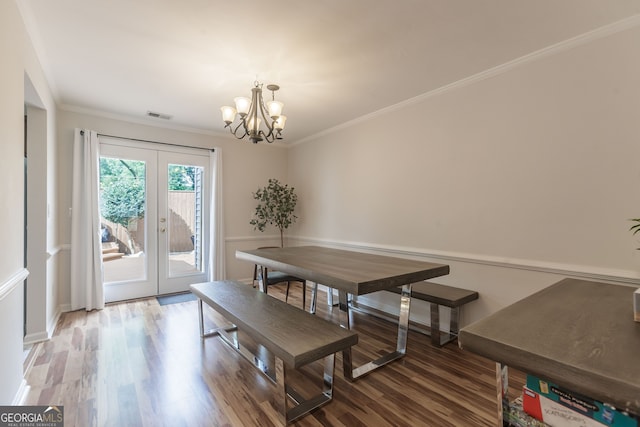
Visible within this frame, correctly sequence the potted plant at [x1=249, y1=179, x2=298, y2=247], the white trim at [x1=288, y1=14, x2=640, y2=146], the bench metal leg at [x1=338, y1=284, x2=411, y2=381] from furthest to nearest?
the potted plant at [x1=249, y1=179, x2=298, y2=247]
the bench metal leg at [x1=338, y1=284, x2=411, y2=381]
the white trim at [x1=288, y1=14, x2=640, y2=146]

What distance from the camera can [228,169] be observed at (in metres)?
4.79

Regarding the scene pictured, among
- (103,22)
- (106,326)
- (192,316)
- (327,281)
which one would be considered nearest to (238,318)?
(327,281)

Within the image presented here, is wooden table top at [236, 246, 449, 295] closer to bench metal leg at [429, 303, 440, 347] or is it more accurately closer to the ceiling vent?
bench metal leg at [429, 303, 440, 347]

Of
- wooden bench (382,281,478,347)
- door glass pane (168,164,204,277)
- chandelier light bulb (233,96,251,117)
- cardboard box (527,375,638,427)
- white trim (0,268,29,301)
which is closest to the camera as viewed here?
cardboard box (527,375,638,427)

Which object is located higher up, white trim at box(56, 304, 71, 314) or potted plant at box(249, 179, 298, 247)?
potted plant at box(249, 179, 298, 247)

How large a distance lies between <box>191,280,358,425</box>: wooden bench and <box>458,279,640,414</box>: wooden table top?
84 centimetres

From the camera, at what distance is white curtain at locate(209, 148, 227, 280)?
14.8 feet

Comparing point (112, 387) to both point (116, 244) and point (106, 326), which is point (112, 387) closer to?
point (106, 326)

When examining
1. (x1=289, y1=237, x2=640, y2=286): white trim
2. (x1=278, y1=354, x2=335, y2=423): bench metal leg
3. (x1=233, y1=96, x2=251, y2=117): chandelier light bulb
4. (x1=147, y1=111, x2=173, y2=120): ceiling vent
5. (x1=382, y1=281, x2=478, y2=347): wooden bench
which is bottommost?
(x1=278, y1=354, x2=335, y2=423): bench metal leg

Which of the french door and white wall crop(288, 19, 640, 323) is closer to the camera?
white wall crop(288, 19, 640, 323)

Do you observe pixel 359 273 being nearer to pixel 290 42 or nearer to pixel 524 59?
pixel 290 42

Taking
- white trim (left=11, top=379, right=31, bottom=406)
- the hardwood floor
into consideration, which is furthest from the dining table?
white trim (left=11, top=379, right=31, bottom=406)

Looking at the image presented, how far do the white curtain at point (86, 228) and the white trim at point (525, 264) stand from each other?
11.2 feet

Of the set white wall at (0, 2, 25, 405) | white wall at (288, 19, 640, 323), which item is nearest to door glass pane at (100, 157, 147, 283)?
white wall at (0, 2, 25, 405)
